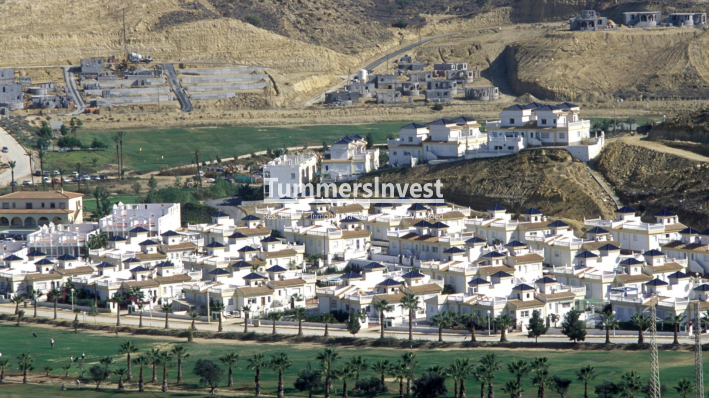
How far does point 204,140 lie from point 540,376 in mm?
85678

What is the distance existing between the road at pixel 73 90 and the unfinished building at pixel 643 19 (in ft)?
235

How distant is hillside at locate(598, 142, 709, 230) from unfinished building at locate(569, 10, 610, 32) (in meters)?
68.4

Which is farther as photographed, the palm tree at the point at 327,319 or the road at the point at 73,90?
the road at the point at 73,90

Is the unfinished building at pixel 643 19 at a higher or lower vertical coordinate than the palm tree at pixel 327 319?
higher

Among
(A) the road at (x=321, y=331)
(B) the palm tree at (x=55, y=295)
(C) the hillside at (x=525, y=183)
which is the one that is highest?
(C) the hillside at (x=525, y=183)

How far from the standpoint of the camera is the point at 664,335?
2386 inches

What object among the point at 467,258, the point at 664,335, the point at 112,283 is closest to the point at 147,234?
the point at 112,283

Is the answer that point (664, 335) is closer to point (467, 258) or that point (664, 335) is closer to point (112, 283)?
point (467, 258)

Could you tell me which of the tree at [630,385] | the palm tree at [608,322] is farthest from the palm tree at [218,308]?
the tree at [630,385]

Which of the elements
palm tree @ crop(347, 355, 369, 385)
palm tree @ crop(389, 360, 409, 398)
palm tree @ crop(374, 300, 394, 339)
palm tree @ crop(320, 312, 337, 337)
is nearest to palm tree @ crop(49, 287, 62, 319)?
palm tree @ crop(320, 312, 337, 337)

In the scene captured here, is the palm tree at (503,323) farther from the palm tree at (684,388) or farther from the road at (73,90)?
the road at (73,90)

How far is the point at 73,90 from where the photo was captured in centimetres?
14675

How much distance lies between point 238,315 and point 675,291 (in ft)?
78.1

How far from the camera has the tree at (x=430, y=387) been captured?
168 feet
